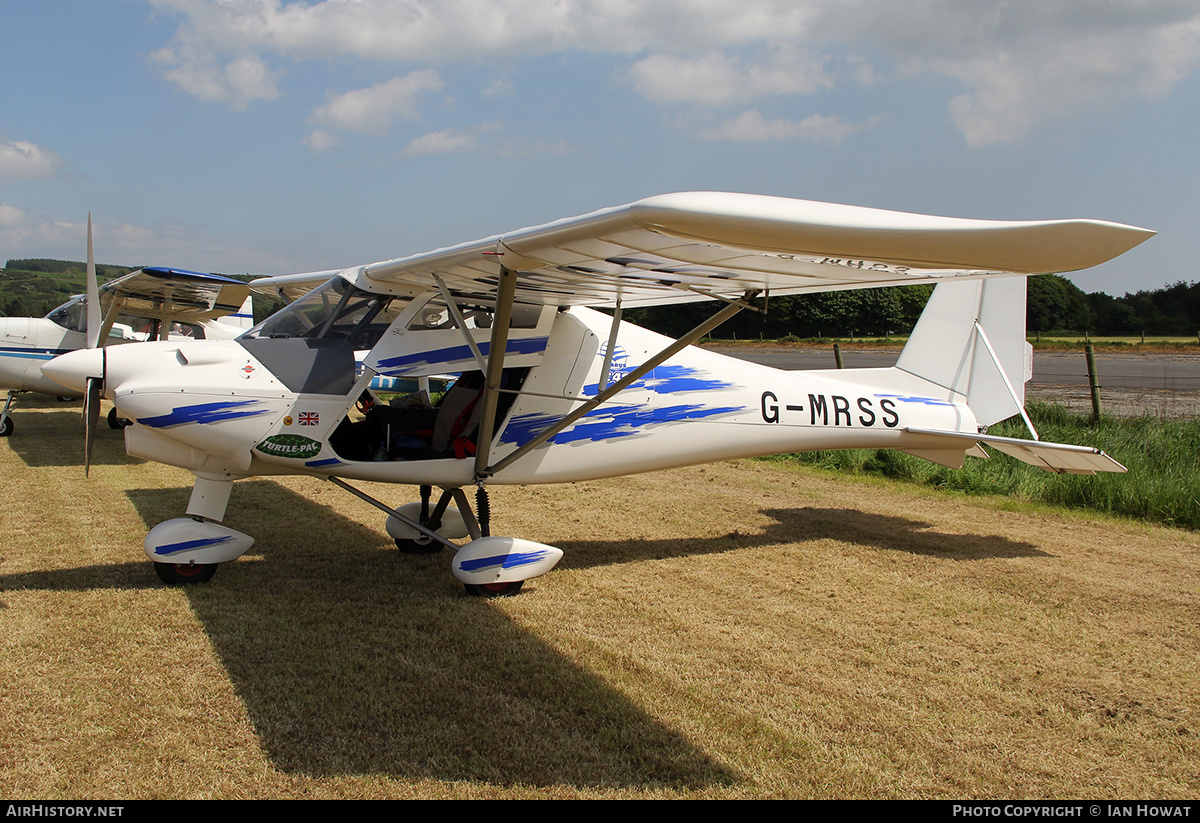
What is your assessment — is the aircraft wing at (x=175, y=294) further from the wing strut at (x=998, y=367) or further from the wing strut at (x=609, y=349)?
the wing strut at (x=998, y=367)

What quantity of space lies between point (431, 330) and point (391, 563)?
186 centimetres

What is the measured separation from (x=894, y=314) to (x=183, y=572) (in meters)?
74.3

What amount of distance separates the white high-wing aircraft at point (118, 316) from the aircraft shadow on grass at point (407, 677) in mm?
7535

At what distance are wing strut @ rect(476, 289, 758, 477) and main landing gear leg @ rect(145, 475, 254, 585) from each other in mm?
1717

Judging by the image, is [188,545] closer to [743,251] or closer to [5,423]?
[743,251]

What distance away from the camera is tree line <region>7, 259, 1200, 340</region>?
6025 cm

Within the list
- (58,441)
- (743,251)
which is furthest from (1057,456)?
(58,441)

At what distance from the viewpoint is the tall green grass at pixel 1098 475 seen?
7402 mm

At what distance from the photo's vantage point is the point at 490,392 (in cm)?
480

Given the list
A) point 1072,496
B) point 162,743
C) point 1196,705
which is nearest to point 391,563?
point 162,743

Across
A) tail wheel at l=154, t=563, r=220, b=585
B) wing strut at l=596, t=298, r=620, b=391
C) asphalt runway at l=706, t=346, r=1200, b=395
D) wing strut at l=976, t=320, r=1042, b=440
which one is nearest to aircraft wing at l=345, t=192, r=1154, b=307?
wing strut at l=596, t=298, r=620, b=391

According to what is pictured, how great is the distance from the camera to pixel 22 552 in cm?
569

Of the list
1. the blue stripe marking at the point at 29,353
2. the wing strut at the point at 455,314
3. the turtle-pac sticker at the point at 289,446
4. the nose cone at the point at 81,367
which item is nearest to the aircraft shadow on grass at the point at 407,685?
the turtle-pac sticker at the point at 289,446

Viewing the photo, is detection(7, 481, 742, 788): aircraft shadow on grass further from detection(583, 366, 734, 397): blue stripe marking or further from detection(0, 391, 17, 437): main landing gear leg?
detection(0, 391, 17, 437): main landing gear leg
